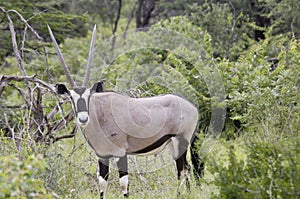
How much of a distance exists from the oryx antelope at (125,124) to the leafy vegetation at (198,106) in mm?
367

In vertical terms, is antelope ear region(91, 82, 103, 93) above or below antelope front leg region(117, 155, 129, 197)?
above

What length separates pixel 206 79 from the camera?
28.6ft

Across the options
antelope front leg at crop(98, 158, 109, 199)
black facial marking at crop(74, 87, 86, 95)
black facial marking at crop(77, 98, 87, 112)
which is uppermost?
black facial marking at crop(74, 87, 86, 95)

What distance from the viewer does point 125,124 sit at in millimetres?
5414

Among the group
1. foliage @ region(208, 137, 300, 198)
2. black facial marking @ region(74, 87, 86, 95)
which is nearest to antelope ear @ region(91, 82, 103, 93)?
black facial marking @ region(74, 87, 86, 95)

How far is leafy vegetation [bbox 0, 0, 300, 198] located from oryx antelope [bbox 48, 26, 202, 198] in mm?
367

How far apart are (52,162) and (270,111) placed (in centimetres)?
235

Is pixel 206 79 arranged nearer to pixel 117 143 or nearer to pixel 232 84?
pixel 232 84

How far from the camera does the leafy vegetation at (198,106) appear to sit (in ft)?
12.9

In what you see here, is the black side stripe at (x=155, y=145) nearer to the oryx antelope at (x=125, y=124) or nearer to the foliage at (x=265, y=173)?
the oryx antelope at (x=125, y=124)

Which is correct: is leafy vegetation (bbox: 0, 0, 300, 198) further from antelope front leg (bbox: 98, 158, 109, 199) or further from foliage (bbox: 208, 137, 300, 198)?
antelope front leg (bbox: 98, 158, 109, 199)

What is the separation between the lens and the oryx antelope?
17.4ft

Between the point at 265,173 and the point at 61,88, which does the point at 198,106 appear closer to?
the point at 61,88

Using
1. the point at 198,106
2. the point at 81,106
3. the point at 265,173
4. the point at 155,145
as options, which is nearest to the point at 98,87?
the point at 81,106
